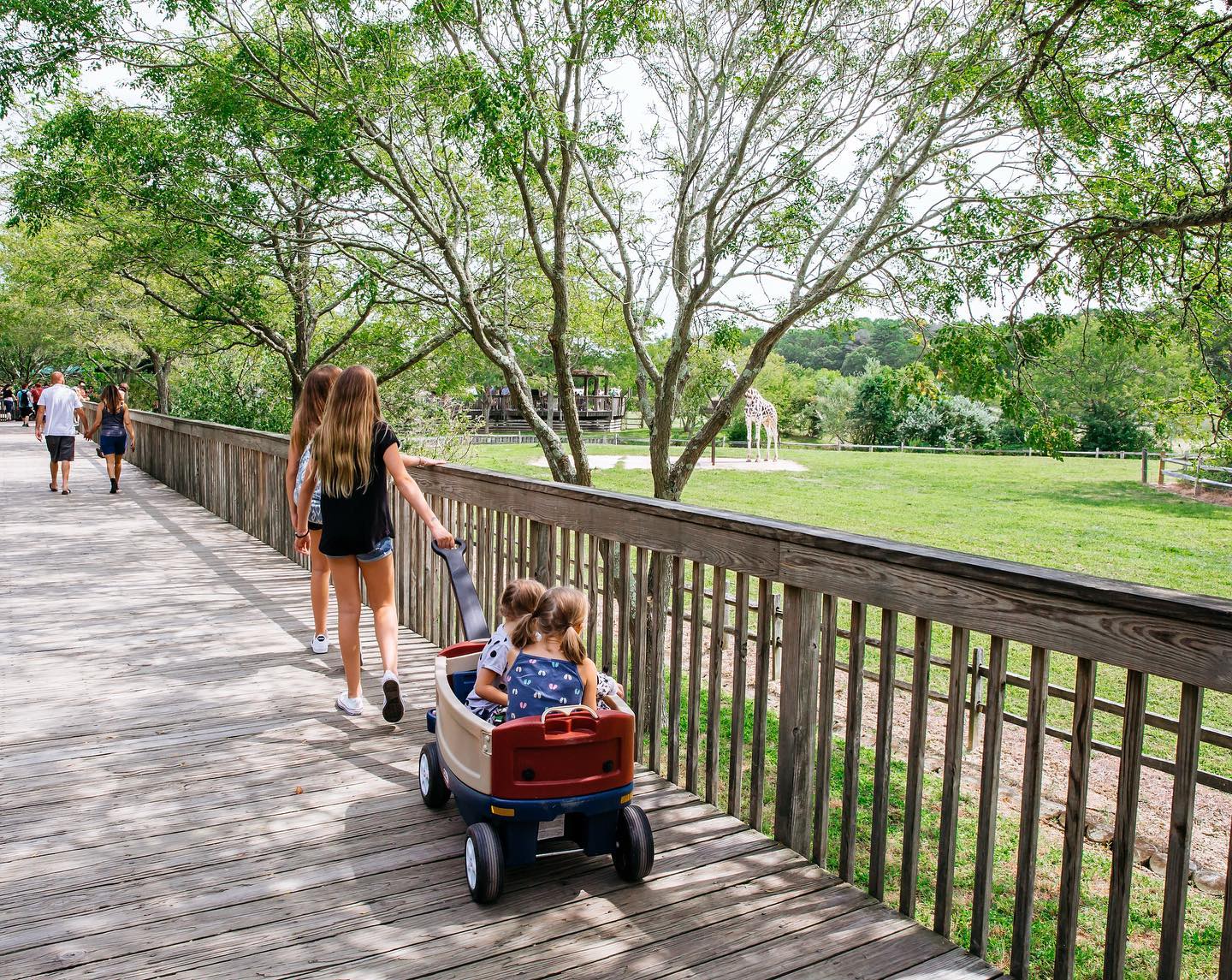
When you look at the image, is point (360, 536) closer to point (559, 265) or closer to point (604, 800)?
point (604, 800)

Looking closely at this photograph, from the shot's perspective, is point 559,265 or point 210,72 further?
point 559,265

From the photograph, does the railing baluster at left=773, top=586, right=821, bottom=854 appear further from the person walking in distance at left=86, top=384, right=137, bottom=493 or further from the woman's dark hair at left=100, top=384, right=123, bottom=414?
the woman's dark hair at left=100, top=384, right=123, bottom=414

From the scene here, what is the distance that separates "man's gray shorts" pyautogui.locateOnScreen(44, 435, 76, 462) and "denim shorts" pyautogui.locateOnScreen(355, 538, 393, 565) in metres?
11.0

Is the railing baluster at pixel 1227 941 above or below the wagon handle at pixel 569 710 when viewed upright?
below

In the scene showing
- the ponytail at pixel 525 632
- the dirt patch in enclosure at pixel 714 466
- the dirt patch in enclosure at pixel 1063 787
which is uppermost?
the ponytail at pixel 525 632

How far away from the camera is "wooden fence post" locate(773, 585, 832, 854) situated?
3.15 metres

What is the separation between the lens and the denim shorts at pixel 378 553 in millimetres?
4355

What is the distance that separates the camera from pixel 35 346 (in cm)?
5288

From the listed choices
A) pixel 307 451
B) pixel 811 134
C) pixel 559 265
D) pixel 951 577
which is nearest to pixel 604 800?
pixel 951 577

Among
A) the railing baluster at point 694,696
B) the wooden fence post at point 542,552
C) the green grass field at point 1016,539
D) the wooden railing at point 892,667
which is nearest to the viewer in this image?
the wooden railing at point 892,667

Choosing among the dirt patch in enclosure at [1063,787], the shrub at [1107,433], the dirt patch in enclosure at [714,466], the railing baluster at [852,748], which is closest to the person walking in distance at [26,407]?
the dirt patch in enclosure at [714,466]

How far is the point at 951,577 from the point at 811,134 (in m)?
8.63

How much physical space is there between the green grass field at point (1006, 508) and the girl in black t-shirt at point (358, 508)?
9.77 meters

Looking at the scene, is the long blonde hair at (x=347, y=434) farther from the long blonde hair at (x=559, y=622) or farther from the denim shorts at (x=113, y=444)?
the denim shorts at (x=113, y=444)
